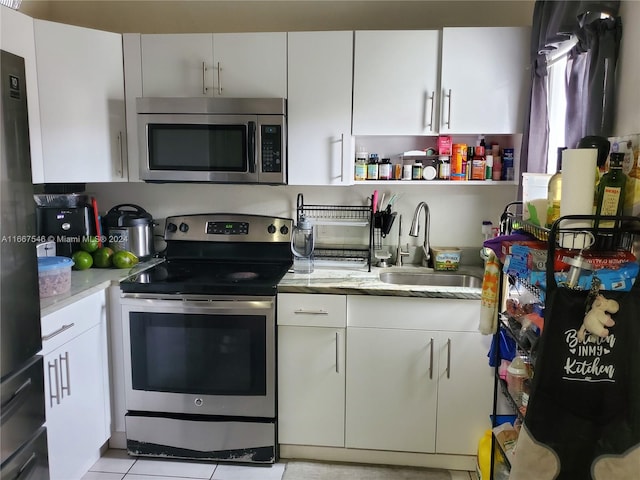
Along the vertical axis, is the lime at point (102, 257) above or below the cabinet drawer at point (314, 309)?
above

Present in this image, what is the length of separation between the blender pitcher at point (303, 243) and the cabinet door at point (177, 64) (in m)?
0.80

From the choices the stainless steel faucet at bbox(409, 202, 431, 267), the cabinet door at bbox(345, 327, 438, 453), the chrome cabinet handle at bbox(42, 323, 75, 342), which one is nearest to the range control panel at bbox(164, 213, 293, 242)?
the stainless steel faucet at bbox(409, 202, 431, 267)

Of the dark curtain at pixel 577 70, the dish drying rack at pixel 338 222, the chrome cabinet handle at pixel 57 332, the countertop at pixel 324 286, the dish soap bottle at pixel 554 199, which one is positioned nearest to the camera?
the dish soap bottle at pixel 554 199

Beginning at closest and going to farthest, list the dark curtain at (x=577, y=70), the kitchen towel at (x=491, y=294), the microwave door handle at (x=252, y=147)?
1. the dark curtain at (x=577, y=70)
2. the kitchen towel at (x=491, y=294)
3. the microwave door handle at (x=252, y=147)

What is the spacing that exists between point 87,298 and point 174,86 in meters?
1.10

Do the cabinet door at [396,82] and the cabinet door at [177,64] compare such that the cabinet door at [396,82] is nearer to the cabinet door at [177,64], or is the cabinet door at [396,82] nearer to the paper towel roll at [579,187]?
the cabinet door at [177,64]

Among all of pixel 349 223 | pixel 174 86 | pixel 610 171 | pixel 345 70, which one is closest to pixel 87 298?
pixel 174 86

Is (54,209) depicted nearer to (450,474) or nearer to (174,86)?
(174,86)

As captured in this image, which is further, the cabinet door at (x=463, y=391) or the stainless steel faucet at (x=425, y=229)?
the stainless steel faucet at (x=425, y=229)

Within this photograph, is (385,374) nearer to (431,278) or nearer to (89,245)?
(431,278)

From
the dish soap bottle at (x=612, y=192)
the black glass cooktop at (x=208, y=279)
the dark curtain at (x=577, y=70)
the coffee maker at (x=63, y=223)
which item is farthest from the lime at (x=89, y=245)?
the dish soap bottle at (x=612, y=192)

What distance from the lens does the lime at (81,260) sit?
247cm

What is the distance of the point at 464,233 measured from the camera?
275cm

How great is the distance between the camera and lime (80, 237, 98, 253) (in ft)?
8.28
